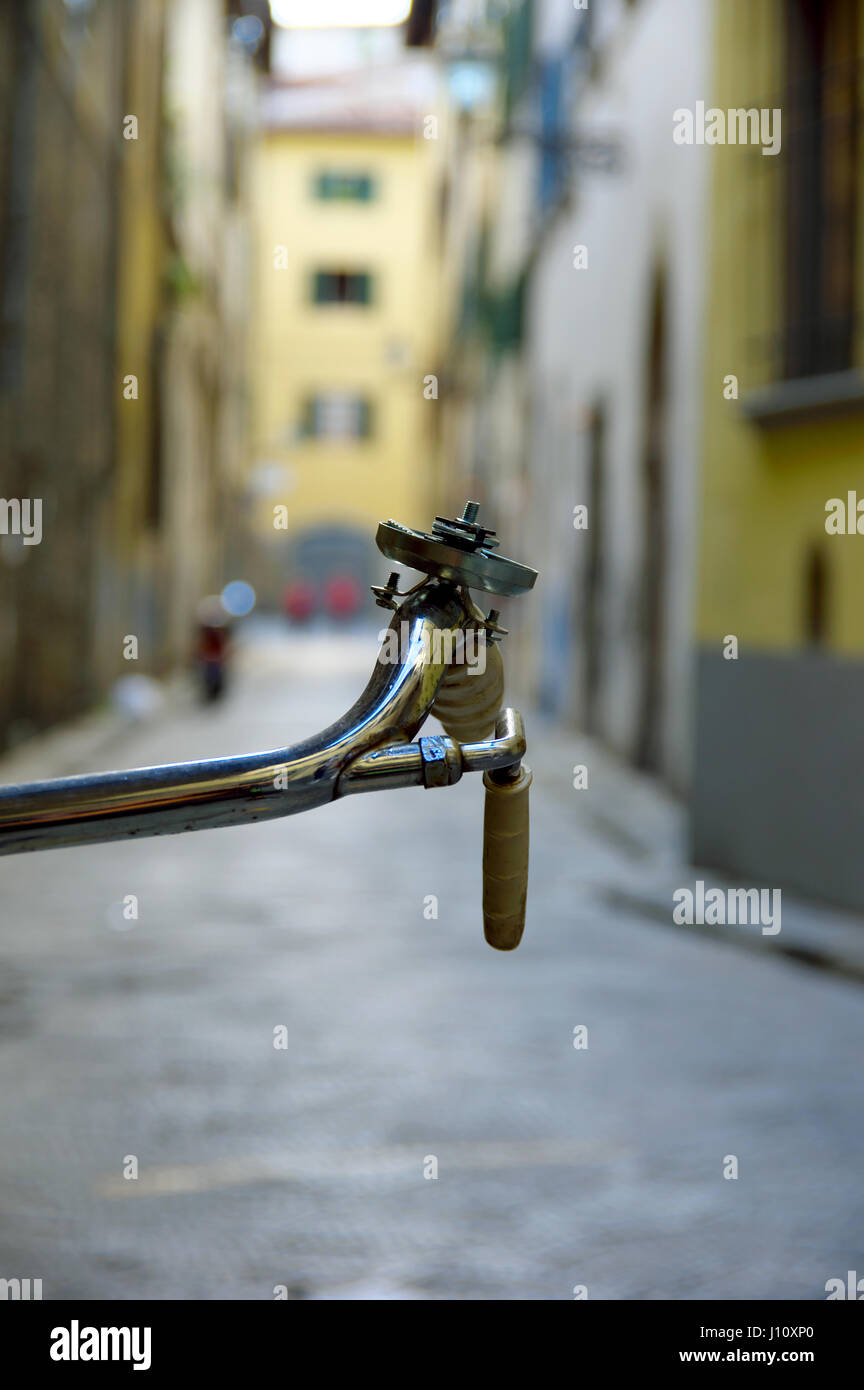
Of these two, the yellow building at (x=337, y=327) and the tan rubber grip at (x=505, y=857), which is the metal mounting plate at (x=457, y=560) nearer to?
the tan rubber grip at (x=505, y=857)

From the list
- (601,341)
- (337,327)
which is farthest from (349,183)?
(601,341)

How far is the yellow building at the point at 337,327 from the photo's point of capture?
4666cm

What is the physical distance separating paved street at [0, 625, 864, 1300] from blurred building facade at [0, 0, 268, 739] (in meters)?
4.91

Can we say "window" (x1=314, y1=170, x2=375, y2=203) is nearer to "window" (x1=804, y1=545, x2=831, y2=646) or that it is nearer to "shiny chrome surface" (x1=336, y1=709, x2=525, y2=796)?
"window" (x1=804, y1=545, x2=831, y2=646)

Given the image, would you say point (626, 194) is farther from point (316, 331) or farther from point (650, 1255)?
point (316, 331)

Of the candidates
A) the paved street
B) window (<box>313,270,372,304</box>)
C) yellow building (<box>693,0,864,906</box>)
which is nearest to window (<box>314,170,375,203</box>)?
window (<box>313,270,372,304</box>)

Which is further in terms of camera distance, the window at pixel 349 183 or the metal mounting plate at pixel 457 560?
the window at pixel 349 183

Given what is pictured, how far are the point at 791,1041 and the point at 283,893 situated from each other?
135 inches

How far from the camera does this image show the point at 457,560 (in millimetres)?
1202

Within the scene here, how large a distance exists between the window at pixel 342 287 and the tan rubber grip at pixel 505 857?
156ft

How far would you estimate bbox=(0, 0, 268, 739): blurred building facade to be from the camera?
1238 cm

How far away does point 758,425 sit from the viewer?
867cm

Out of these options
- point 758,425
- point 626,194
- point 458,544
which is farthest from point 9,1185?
point 626,194

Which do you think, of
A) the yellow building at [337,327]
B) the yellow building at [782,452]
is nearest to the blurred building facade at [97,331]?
the yellow building at [782,452]
